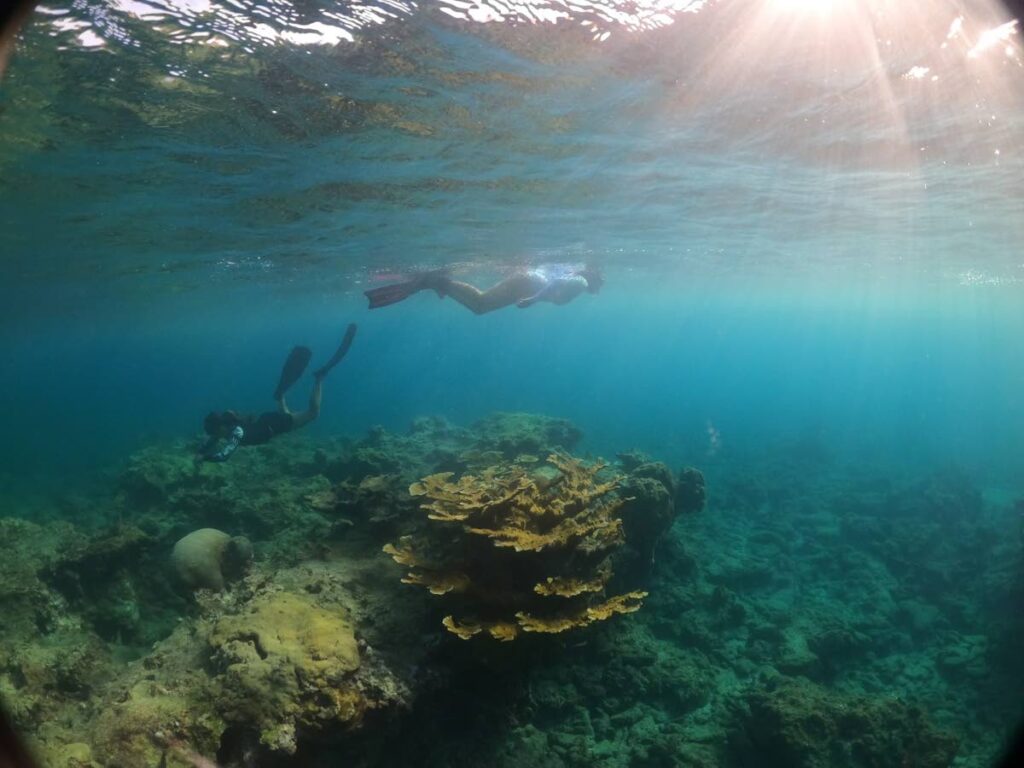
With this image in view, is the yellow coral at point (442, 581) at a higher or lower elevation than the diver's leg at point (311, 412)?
higher

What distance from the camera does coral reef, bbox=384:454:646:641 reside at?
5422 millimetres

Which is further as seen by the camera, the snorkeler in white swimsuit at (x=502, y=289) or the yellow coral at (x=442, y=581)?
the snorkeler in white swimsuit at (x=502, y=289)

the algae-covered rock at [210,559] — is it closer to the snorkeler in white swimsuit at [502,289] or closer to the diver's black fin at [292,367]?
the diver's black fin at [292,367]

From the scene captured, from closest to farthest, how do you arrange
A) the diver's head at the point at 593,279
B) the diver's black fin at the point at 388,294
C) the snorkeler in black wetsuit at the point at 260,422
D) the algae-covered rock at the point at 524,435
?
the snorkeler in black wetsuit at the point at 260,422
the algae-covered rock at the point at 524,435
the diver's black fin at the point at 388,294
the diver's head at the point at 593,279

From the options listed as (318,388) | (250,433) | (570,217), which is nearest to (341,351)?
(318,388)

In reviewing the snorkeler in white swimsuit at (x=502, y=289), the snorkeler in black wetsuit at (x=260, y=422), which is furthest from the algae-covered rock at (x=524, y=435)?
the snorkeler in black wetsuit at (x=260, y=422)

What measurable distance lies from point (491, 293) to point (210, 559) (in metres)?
11.6

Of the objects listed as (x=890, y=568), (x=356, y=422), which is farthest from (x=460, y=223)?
(x=356, y=422)

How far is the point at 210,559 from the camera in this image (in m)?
8.17

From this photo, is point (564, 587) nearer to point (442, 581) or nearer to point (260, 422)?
point (442, 581)

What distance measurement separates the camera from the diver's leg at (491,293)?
16.9 metres

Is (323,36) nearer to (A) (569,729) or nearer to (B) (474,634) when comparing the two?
(B) (474,634)

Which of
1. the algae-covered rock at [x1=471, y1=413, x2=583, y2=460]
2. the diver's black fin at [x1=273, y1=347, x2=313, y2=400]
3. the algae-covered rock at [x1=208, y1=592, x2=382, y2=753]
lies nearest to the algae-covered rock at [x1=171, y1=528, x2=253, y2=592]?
the algae-covered rock at [x1=208, y1=592, x2=382, y2=753]

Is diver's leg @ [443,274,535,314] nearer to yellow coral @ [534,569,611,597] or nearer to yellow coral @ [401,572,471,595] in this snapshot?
yellow coral @ [401,572,471,595]
